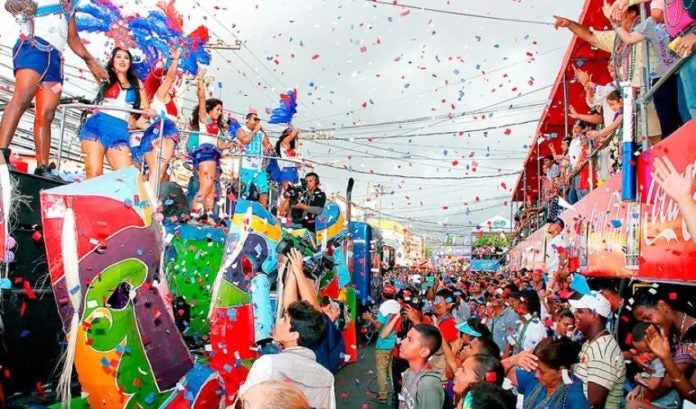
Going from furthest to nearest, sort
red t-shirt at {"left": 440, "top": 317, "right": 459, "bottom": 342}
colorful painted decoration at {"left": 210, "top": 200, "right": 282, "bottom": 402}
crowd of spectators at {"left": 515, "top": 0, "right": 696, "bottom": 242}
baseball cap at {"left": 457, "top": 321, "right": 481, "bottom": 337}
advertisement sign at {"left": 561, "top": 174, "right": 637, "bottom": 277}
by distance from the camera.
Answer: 1. red t-shirt at {"left": 440, "top": 317, "right": 459, "bottom": 342}
2. advertisement sign at {"left": 561, "top": 174, "right": 637, "bottom": 277}
3. baseball cap at {"left": 457, "top": 321, "right": 481, "bottom": 337}
4. colorful painted decoration at {"left": 210, "top": 200, "right": 282, "bottom": 402}
5. crowd of spectators at {"left": 515, "top": 0, "right": 696, "bottom": 242}

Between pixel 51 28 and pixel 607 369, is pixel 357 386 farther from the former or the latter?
pixel 51 28

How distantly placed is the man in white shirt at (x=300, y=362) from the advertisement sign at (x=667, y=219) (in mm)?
2326

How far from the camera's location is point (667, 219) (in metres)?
4.89

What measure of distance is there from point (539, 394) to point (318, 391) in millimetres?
1639

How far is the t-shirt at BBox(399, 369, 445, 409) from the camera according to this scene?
4219 millimetres

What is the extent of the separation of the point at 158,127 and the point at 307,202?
5139 millimetres

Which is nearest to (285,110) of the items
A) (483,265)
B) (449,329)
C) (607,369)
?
(449,329)

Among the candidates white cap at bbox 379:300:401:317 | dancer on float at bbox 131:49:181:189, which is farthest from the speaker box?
white cap at bbox 379:300:401:317

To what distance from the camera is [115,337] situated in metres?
4.02

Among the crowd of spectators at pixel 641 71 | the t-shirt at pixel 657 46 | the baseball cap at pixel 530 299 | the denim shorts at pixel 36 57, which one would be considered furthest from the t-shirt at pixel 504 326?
the denim shorts at pixel 36 57

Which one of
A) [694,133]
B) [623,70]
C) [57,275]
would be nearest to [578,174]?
[623,70]

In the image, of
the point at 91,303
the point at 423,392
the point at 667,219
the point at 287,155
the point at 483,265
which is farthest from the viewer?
the point at 483,265

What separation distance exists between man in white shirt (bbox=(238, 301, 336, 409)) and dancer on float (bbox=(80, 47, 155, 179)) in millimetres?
2366

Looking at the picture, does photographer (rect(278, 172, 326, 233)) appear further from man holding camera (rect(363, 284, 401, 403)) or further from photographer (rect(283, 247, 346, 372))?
photographer (rect(283, 247, 346, 372))
